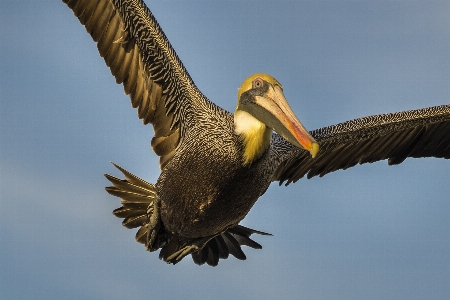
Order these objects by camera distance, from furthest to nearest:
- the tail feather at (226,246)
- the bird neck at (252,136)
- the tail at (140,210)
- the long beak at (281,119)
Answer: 1. the tail feather at (226,246)
2. the tail at (140,210)
3. the bird neck at (252,136)
4. the long beak at (281,119)

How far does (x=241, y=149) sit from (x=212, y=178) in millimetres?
548

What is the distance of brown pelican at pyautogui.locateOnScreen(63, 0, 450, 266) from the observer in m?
10.1

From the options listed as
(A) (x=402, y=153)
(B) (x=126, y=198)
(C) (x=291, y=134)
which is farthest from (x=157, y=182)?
(A) (x=402, y=153)

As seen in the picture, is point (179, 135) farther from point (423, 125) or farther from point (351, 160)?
point (423, 125)

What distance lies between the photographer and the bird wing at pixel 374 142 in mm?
12516

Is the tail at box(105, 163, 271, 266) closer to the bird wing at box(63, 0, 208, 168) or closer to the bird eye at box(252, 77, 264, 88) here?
the bird wing at box(63, 0, 208, 168)

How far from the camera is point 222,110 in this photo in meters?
11.0

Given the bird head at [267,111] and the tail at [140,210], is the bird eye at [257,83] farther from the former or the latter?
the tail at [140,210]

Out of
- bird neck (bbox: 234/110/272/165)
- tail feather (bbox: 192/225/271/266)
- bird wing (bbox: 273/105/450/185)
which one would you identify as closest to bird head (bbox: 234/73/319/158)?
bird neck (bbox: 234/110/272/165)

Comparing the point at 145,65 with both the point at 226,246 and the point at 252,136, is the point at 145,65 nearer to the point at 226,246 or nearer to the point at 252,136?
the point at 252,136

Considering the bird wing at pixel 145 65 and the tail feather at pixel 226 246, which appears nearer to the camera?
the bird wing at pixel 145 65

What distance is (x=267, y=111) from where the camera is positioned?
980cm

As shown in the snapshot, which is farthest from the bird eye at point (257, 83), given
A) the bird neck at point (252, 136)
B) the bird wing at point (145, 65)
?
the bird wing at point (145, 65)

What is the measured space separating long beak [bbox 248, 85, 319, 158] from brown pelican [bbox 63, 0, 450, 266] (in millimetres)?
12
